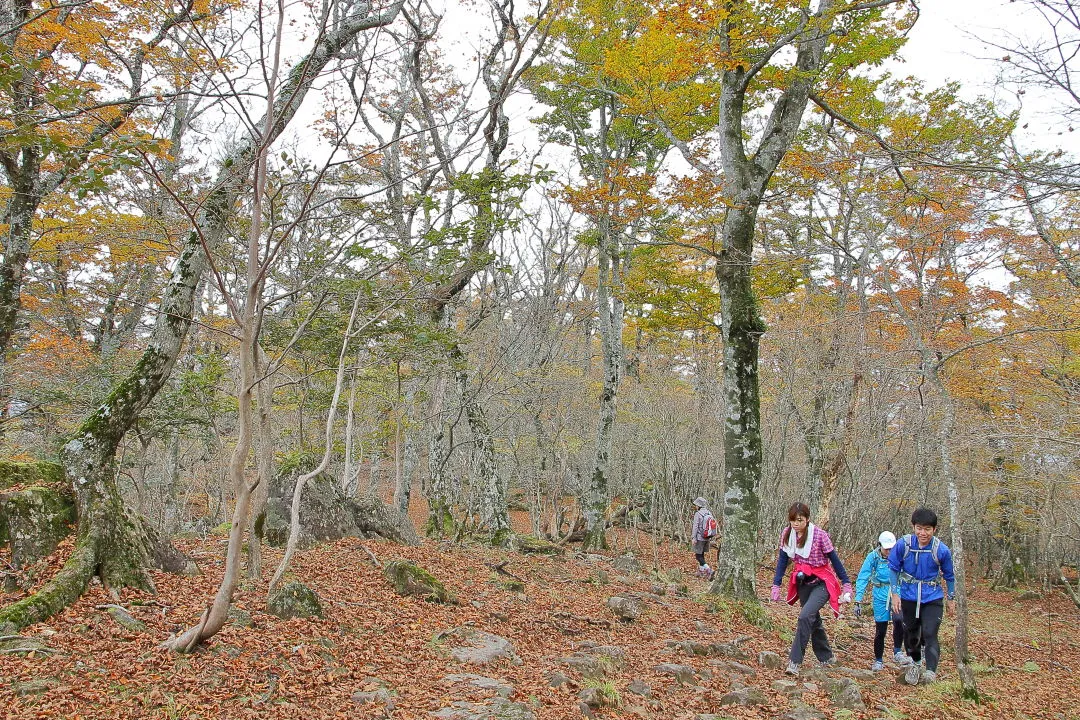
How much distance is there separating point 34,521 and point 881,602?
7.42m

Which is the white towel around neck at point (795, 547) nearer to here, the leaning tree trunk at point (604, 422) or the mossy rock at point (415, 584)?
the mossy rock at point (415, 584)

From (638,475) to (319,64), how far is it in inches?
581

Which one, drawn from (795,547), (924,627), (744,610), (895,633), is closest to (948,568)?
(924,627)

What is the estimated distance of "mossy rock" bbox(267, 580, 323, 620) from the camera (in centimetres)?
455

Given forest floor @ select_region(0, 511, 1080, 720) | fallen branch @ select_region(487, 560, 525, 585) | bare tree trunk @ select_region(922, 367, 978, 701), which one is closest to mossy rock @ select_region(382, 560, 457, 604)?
forest floor @ select_region(0, 511, 1080, 720)

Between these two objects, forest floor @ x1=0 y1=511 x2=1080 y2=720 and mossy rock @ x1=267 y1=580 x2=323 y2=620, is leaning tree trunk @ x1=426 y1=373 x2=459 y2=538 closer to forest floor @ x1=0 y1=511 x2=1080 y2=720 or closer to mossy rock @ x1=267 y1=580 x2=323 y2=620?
forest floor @ x1=0 y1=511 x2=1080 y2=720

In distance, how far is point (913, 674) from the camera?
5160mm

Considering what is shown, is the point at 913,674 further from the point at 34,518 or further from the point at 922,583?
the point at 34,518

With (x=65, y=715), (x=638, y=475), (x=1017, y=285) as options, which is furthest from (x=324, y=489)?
(x=1017, y=285)

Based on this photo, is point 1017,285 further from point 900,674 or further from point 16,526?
point 16,526

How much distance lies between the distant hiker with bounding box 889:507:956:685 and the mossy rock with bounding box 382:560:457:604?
408 cm

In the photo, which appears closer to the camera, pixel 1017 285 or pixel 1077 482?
pixel 1077 482

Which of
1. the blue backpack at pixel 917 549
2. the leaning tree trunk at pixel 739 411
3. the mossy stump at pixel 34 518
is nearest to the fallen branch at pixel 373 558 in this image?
the mossy stump at pixel 34 518

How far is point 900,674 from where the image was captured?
5.35 metres
